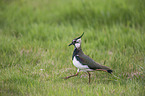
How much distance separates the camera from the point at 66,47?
5422mm

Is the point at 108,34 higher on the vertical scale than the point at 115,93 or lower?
higher

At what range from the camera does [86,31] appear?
6.42 m

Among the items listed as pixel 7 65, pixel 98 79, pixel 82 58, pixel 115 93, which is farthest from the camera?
pixel 7 65

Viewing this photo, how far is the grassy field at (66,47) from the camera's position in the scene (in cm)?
378

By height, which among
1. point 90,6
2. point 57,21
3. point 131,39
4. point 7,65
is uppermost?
point 90,6

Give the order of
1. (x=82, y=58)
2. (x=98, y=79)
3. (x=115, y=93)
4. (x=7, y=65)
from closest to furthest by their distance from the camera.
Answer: (x=115, y=93) < (x=82, y=58) < (x=98, y=79) < (x=7, y=65)

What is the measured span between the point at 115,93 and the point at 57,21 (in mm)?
4498

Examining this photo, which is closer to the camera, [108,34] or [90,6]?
[108,34]

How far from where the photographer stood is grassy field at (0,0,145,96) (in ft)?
12.4

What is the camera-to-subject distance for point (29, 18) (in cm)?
750

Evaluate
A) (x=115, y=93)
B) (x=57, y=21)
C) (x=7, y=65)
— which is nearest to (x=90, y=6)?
(x=57, y=21)

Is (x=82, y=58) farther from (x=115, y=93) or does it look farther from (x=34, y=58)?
(x=34, y=58)

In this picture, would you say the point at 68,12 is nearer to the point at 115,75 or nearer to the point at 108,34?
the point at 108,34

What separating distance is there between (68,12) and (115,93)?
4.67 metres
